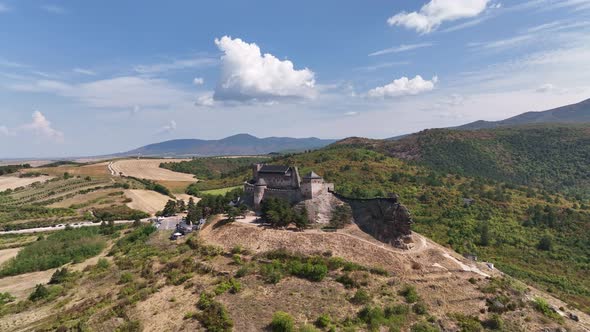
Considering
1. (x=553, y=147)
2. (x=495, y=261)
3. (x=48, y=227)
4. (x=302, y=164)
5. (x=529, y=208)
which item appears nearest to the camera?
(x=495, y=261)

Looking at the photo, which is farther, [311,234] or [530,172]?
[530,172]

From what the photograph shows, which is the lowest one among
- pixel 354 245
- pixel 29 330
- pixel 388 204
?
pixel 29 330

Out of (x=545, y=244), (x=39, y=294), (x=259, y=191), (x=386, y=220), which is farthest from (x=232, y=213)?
(x=545, y=244)

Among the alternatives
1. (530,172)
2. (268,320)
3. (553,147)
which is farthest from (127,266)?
(553,147)

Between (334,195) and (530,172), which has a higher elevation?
(334,195)

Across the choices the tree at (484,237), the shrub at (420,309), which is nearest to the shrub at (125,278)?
the shrub at (420,309)

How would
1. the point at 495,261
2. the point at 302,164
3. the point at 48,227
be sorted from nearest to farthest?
the point at 495,261
the point at 48,227
the point at 302,164

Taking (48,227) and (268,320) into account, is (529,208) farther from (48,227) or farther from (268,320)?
(48,227)
